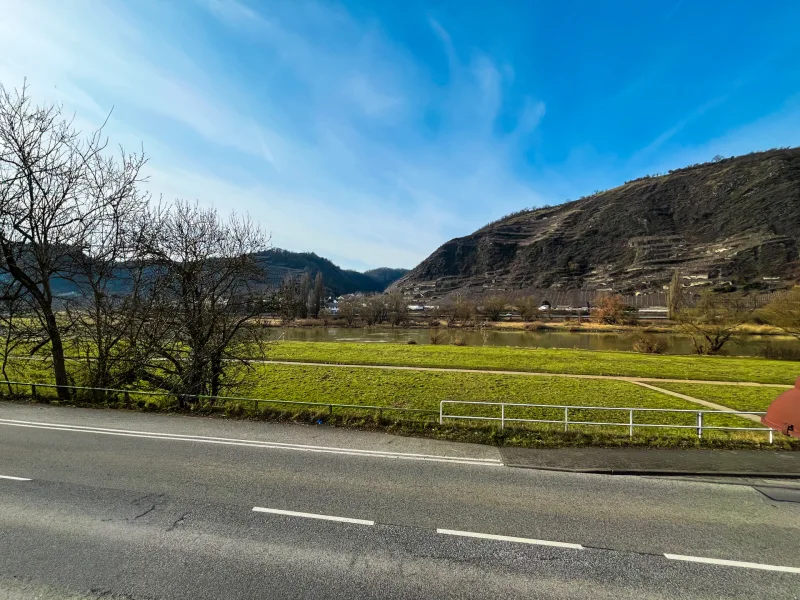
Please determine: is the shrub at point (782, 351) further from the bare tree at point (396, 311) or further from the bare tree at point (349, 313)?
the bare tree at point (349, 313)

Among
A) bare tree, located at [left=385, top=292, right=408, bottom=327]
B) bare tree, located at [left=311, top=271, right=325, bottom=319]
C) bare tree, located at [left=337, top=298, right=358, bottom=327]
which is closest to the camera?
bare tree, located at [left=385, top=292, right=408, bottom=327]

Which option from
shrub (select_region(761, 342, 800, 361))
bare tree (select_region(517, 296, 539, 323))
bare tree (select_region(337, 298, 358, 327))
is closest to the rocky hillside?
bare tree (select_region(517, 296, 539, 323))

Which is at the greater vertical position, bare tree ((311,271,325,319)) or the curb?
bare tree ((311,271,325,319))

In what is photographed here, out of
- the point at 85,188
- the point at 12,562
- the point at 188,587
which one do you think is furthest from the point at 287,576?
the point at 85,188

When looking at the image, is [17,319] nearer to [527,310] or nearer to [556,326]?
[556,326]

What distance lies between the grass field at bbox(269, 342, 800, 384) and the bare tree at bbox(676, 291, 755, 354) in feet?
22.2

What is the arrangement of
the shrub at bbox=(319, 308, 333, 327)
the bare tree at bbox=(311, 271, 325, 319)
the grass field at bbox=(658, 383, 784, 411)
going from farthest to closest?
1. the bare tree at bbox=(311, 271, 325, 319)
2. the shrub at bbox=(319, 308, 333, 327)
3. the grass field at bbox=(658, 383, 784, 411)

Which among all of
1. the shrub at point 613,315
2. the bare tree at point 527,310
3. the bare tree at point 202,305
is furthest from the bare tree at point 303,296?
the shrub at point 613,315

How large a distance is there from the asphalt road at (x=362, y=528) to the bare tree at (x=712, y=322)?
40472 millimetres

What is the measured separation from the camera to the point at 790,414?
15.6 ft

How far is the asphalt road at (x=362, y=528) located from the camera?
13.3ft

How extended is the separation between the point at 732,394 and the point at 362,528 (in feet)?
70.4

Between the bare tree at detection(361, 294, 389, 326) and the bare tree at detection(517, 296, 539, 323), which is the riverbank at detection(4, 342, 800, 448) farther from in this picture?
the bare tree at detection(517, 296, 539, 323)

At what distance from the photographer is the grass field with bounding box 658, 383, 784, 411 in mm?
16531
